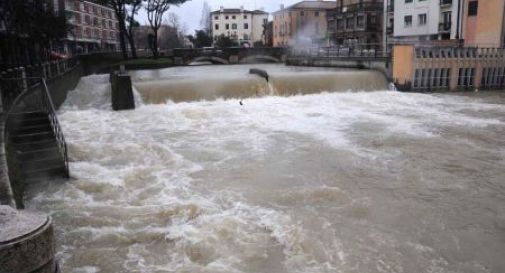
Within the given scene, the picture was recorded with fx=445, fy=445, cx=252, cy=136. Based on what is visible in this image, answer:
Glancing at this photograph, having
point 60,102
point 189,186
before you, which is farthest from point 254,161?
point 60,102

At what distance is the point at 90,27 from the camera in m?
80.2

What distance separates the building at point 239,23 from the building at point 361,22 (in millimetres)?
51652

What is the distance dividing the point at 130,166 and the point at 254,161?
272 centimetres

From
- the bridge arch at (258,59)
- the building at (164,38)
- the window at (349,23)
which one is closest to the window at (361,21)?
the window at (349,23)

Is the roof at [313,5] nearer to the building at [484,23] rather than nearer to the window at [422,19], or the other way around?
the window at [422,19]

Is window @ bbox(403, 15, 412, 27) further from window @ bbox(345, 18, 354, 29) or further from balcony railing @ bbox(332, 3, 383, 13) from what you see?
window @ bbox(345, 18, 354, 29)

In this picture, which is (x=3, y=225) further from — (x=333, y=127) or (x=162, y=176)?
(x=333, y=127)

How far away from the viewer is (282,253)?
577 centimetres

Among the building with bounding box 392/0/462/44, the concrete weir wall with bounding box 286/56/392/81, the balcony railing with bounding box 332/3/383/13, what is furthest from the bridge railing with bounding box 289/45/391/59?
the balcony railing with bounding box 332/3/383/13

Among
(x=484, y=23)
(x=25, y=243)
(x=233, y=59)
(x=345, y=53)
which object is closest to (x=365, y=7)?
(x=233, y=59)

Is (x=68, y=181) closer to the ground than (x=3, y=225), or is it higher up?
closer to the ground

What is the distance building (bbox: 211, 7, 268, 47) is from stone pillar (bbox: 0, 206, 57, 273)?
336ft

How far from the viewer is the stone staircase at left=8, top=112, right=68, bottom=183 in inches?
330

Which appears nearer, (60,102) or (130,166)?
(130,166)
